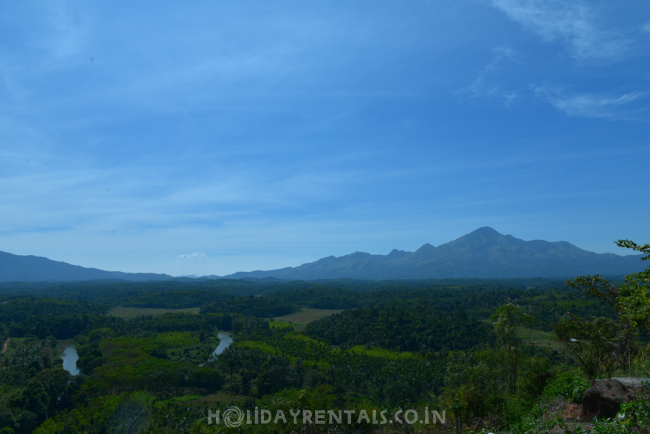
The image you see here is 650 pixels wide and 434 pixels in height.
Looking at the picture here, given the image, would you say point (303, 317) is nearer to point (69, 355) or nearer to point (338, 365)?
point (338, 365)

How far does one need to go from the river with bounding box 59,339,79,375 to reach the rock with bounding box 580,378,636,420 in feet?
324

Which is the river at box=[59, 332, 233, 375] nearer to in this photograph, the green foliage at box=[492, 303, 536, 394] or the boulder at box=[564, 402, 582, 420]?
the green foliage at box=[492, 303, 536, 394]

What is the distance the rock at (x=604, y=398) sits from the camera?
1152cm

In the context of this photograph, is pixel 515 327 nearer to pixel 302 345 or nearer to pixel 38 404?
pixel 38 404

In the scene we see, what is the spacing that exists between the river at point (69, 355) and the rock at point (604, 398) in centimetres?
9887

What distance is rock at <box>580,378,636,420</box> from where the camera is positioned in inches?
454

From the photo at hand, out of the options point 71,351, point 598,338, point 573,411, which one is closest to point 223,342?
point 71,351

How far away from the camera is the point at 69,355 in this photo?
101 metres

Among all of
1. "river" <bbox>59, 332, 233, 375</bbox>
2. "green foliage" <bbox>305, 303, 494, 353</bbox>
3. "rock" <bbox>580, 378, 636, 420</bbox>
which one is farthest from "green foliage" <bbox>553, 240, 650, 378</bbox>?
"river" <bbox>59, 332, 233, 375</bbox>

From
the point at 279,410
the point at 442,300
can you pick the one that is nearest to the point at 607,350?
the point at 279,410

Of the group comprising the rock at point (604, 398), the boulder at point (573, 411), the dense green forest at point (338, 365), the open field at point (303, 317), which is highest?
Answer: the rock at point (604, 398)

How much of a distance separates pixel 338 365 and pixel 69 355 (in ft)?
265

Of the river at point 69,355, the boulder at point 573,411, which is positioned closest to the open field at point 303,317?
the river at point 69,355

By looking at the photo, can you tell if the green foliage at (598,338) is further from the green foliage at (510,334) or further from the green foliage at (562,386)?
the green foliage at (510,334)
